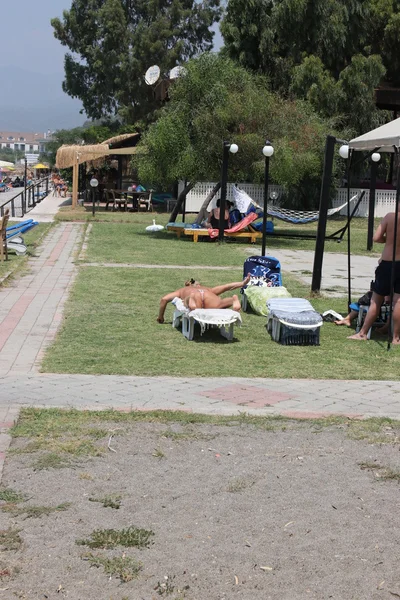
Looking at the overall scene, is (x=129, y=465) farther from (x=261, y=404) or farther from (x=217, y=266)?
(x=217, y=266)

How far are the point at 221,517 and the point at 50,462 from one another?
3.74 ft

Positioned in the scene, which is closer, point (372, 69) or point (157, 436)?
point (157, 436)

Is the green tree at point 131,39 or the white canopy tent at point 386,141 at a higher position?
the green tree at point 131,39

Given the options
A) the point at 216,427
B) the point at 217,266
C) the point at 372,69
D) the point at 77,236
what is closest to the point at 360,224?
the point at 372,69

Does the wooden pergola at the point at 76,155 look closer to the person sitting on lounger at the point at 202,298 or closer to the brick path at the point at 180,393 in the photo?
the person sitting on lounger at the point at 202,298

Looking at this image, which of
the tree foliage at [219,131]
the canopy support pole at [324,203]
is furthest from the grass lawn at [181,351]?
the tree foliage at [219,131]

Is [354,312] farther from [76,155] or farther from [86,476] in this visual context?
[76,155]

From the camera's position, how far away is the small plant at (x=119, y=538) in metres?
3.62

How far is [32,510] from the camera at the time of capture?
3.96m

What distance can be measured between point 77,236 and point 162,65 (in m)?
36.7

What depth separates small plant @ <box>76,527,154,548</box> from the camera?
11.9ft

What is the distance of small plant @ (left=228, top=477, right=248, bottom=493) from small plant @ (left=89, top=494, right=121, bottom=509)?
0.61 meters

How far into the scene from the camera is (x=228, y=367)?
720 centimetres

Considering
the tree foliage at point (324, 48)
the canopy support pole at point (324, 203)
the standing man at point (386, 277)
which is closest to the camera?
the standing man at point (386, 277)
